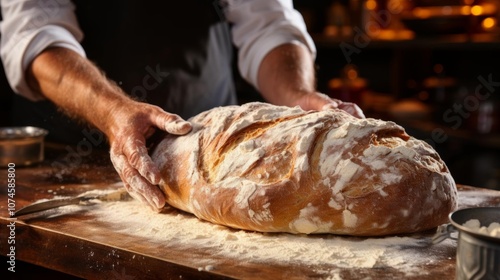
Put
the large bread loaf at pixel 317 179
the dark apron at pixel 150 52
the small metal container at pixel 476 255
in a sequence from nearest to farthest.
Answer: the small metal container at pixel 476 255 → the large bread loaf at pixel 317 179 → the dark apron at pixel 150 52

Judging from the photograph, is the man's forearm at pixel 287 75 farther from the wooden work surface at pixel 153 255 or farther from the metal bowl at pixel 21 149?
the metal bowl at pixel 21 149

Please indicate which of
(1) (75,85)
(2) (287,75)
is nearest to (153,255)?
(1) (75,85)

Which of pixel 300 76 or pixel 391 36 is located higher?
pixel 300 76

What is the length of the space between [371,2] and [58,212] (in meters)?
3.65

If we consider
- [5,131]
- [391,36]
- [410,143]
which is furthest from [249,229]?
[391,36]

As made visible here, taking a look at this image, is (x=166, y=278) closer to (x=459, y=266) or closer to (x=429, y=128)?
(x=459, y=266)

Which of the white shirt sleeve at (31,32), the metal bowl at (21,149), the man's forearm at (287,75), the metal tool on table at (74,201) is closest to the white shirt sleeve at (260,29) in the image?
the man's forearm at (287,75)

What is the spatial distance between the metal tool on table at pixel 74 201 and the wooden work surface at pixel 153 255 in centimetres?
2

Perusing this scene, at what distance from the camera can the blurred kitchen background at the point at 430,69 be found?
4.12 meters

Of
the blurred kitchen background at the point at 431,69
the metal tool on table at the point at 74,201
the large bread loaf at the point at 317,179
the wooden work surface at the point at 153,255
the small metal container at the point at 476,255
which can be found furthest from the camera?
the blurred kitchen background at the point at 431,69

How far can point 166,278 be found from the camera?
1317 mm

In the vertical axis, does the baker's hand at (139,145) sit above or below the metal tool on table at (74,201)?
above

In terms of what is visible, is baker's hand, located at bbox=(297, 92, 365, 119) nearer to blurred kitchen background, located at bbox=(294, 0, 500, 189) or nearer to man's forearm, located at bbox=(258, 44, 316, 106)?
man's forearm, located at bbox=(258, 44, 316, 106)

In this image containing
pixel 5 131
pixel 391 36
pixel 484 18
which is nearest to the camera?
pixel 5 131
